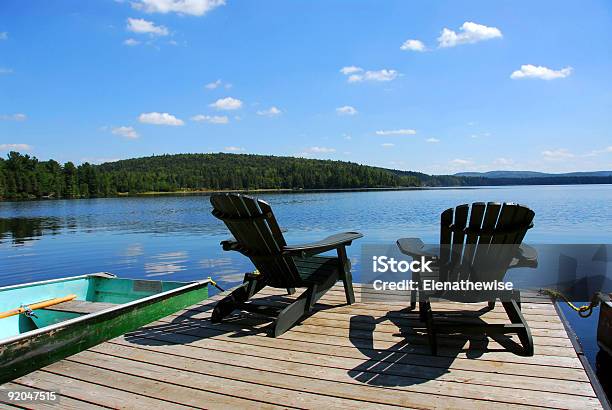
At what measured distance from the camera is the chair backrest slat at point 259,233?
319cm

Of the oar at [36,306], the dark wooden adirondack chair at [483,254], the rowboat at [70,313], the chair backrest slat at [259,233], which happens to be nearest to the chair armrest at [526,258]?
the dark wooden adirondack chair at [483,254]

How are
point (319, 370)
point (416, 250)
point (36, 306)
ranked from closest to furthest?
point (319, 370)
point (416, 250)
point (36, 306)

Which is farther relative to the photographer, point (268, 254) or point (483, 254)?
point (268, 254)

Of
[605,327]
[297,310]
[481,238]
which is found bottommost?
[605,327]

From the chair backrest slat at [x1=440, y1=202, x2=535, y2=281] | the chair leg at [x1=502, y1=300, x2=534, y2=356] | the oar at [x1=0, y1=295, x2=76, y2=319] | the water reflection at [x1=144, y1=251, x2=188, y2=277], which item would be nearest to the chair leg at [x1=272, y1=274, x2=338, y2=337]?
the chair backrest slat at [x1=440, y1=202, x2=535, y2=281]

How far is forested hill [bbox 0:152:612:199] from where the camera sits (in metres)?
73.7

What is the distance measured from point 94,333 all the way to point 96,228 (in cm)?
2132

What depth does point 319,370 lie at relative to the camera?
2508 millimetres

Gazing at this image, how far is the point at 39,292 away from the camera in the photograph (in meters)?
4.77

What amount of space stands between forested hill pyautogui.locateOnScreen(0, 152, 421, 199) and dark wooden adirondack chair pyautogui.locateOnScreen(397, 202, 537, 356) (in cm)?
8135

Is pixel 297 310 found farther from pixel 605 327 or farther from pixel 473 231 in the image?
pixel 605 327

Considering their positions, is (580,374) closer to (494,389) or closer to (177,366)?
(494,389)

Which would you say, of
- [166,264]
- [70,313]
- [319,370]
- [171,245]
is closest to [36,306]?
[70,313]

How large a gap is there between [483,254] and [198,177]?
90.9m
